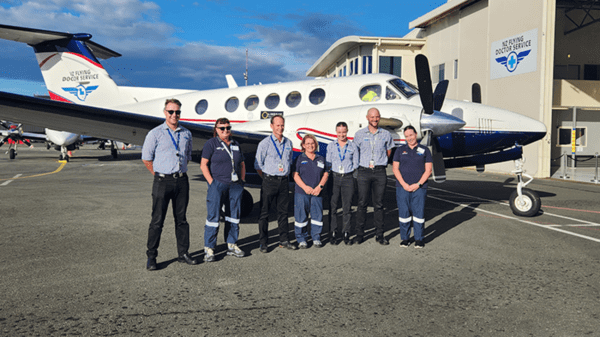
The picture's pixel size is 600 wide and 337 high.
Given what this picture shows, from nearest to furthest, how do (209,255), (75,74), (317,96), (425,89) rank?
(209,255)
(425,89)
(317,96)
(75,74)

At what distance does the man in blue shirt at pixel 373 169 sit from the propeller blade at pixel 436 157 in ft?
4.36

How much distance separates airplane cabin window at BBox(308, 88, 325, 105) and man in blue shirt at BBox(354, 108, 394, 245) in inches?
137

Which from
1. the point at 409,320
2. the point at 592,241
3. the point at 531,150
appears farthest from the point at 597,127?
the point at 409,320

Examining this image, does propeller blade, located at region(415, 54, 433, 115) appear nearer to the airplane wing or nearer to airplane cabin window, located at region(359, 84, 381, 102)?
airplane cabin window, located at region(359, 84, 381, 102)

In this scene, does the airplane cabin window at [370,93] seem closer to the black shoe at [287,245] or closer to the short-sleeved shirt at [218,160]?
the black shoe at [287,245]

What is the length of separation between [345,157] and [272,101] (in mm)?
4564

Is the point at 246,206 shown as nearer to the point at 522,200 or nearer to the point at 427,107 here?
the point at 427,107

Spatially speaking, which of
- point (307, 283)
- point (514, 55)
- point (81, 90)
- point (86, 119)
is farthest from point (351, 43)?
point (307, 283)

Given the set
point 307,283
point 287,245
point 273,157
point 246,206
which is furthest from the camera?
point 246,206

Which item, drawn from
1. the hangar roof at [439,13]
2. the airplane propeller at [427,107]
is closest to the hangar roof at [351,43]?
the hangar roof at [439,13]

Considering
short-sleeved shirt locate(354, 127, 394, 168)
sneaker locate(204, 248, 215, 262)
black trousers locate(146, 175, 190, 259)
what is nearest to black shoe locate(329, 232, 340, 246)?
short-sleeved shirt locate(354, 127, 394, 168)

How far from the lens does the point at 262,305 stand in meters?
3.60

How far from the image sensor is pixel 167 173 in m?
4.62

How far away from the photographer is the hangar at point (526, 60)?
17.7m
